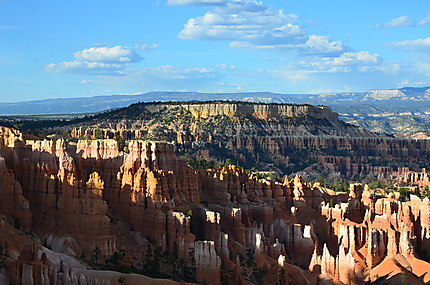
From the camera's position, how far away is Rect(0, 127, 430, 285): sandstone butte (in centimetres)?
7450

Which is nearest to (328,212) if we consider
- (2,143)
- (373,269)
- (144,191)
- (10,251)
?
(373,269)

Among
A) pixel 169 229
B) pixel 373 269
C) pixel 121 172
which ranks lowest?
pixel 373 269

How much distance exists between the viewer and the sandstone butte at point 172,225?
74500 millimetres

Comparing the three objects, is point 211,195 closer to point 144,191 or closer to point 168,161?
point 168,161

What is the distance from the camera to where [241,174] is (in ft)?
355

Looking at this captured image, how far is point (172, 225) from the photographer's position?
273 feet

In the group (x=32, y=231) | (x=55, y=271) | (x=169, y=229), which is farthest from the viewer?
(x=169, y=229)

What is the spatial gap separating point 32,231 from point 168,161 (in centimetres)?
2307

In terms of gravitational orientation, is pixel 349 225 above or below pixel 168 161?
below

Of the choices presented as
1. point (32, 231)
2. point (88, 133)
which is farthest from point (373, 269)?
point (88, 133)

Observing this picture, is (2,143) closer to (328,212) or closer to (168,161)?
(168,161)

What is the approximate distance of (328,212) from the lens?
353 feet

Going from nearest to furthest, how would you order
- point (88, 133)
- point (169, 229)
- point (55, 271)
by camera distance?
point (55, 271), point (169, 229), point (88, 133)

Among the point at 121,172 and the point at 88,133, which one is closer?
the point at 121,172
